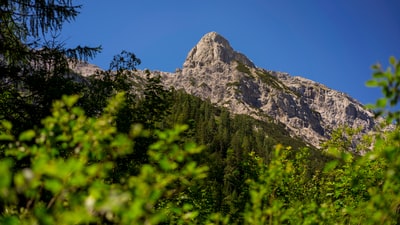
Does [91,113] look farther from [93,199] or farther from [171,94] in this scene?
[93,199]

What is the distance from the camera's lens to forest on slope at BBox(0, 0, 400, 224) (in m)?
2.62

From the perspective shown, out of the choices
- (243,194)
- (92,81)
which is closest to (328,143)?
(243,194)

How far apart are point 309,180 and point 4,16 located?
41.9 ft

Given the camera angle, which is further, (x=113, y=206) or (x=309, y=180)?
(x=309, y=180)

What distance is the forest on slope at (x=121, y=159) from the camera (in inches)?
103

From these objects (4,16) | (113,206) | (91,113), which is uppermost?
(4,16)

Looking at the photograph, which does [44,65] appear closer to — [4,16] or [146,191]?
[4,16]

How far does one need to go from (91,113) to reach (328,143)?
32.5ft

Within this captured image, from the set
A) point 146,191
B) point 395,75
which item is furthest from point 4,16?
point 395,75

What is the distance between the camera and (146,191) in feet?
9.18

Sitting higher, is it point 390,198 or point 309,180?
point 309,180

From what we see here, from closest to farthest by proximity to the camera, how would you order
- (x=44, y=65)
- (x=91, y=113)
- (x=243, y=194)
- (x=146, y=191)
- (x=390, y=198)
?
(x=146, y=191) < (x=390, y=198) < (x=91, y=113) < (x=44, y=65) < (x=243, y=194)

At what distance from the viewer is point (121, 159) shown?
8.67 metres

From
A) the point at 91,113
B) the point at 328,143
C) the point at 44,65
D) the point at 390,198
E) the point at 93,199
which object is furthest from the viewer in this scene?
the point at 328,143
